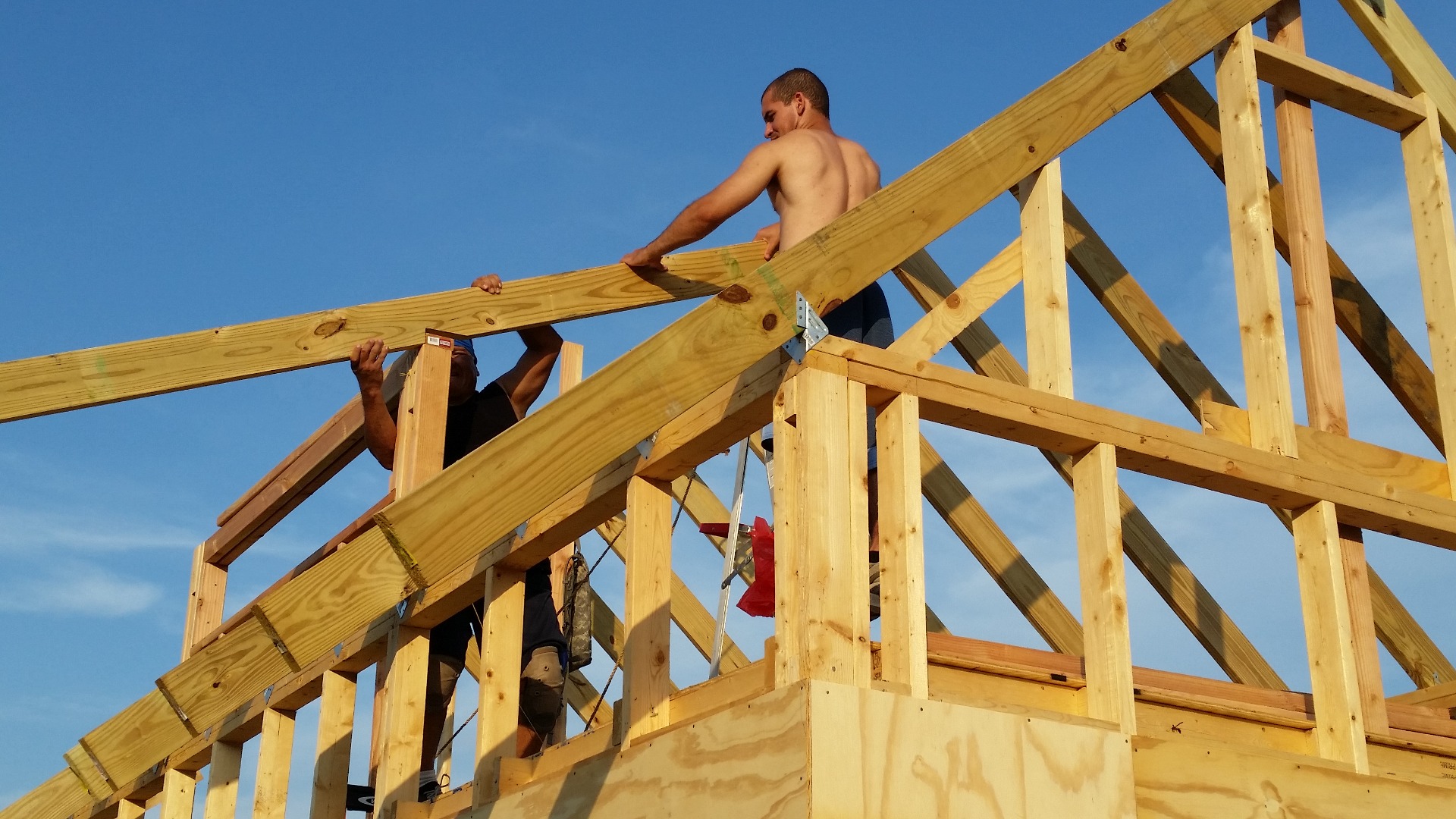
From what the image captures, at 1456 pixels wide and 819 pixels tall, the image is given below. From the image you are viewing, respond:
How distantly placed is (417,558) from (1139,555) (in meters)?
4.46

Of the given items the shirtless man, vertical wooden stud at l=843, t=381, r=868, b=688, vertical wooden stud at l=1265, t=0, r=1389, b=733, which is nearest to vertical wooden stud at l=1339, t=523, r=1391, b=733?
vertical wooden stud at l=1265, t=0, r=1389, b=733

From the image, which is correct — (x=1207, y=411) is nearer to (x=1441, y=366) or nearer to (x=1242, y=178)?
(x=1242, y=178)

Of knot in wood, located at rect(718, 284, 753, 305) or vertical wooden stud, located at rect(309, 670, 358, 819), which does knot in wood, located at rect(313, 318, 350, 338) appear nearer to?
vertical wooden stud, located at rect(309, 670, 358, 819)

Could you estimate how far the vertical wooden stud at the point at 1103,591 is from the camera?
402 centimetres

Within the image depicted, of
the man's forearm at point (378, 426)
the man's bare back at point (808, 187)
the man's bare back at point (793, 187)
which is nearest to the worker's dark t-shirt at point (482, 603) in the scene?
the man's forearm at point (378, 426)

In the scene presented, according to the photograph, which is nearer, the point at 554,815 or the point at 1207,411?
the point at 554,815

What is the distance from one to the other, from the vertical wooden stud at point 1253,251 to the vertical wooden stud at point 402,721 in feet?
9.43

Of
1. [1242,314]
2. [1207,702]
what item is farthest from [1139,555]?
[1207,702]

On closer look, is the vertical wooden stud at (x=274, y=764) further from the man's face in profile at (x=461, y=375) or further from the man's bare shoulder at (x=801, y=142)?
the man's bare shoulder at (x=801, y=142)

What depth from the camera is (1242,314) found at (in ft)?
17.0

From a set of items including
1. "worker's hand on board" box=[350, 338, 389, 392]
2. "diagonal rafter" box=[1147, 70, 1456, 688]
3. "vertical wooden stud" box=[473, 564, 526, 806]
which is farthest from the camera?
"diagonal rafter" box=[1147, 70, 1456, 688]

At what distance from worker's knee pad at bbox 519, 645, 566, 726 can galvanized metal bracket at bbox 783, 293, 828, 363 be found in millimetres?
2602

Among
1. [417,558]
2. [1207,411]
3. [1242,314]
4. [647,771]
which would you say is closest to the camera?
[417,558]

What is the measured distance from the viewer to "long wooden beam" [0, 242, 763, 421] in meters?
4.72
